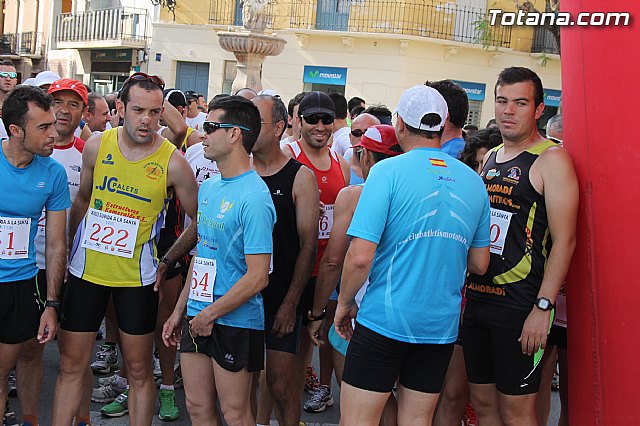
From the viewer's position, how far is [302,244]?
13.8 feet

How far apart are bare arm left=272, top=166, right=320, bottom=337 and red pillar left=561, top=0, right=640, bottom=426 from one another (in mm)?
1326

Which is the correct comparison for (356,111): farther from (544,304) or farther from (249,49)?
(249,49)

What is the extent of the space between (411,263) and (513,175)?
0.80 m

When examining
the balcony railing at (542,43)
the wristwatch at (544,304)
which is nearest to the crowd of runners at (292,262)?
the wristwatch at (544,304)

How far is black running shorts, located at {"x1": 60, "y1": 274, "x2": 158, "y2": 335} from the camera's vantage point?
4176 mm

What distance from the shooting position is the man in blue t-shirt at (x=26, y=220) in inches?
159

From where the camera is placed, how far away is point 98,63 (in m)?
30.2

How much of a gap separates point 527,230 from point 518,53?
70.6 feet

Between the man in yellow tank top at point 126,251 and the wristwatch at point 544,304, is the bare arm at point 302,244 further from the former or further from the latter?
the wristwatch at point 544,304

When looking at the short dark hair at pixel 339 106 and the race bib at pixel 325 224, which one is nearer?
the race bib at pixel 325 224

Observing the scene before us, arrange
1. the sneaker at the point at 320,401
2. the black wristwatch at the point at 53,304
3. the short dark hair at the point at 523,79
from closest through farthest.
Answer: the short dark hair at the point at 523,79 → the black wristwatch at the point at 53,304 → the sneaker at the point at 320,401

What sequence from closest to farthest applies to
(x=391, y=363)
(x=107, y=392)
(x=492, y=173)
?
(x=391, y=363)
(x=492, y=173)
(x=107, y=392)

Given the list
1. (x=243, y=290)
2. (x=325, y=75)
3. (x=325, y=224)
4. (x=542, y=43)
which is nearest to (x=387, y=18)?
(x=325, y=75)

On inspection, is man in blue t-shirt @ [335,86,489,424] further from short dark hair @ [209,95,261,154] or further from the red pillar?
short dark hair @ [209,95,261,154]
